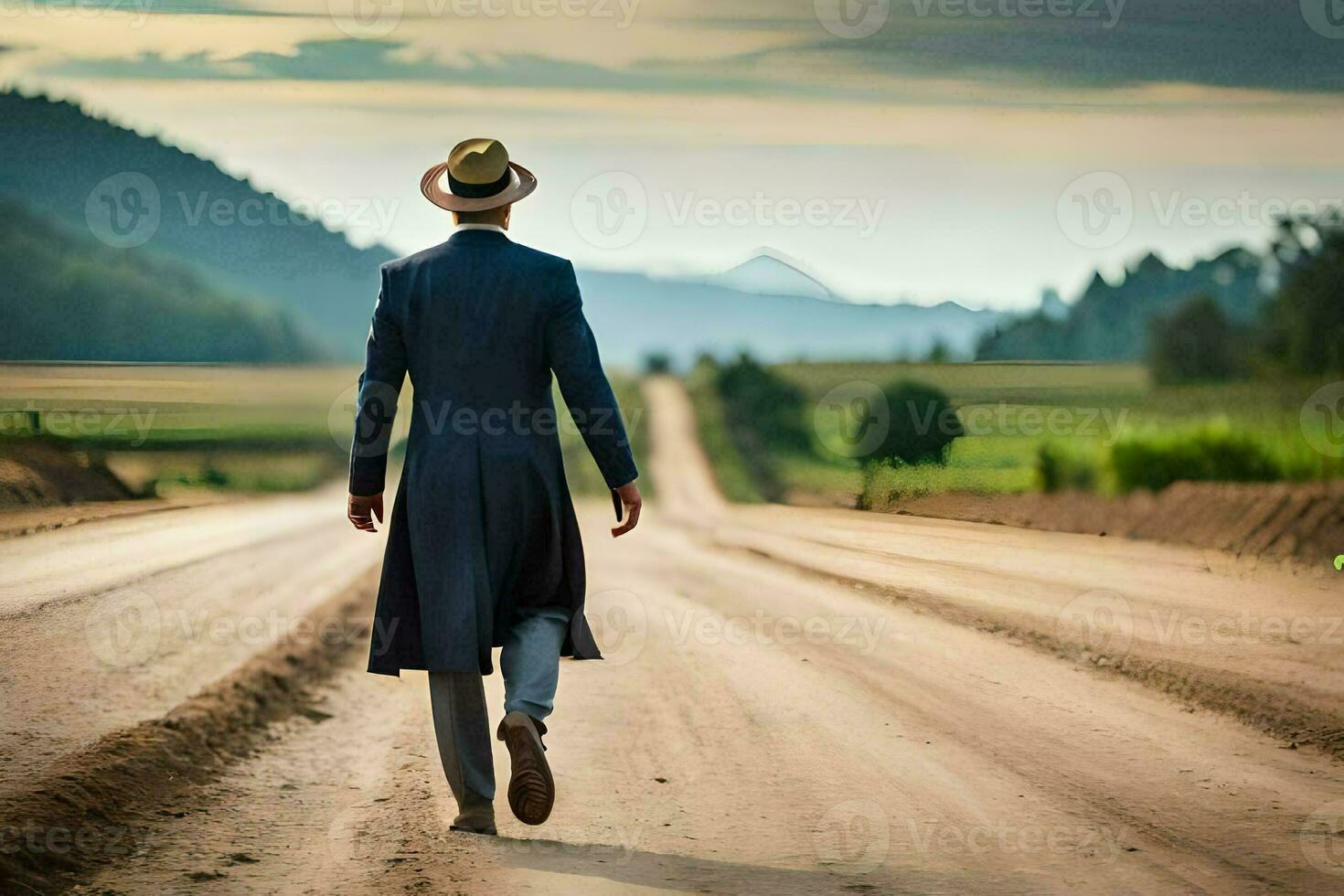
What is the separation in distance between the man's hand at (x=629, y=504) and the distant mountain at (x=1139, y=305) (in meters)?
3.68

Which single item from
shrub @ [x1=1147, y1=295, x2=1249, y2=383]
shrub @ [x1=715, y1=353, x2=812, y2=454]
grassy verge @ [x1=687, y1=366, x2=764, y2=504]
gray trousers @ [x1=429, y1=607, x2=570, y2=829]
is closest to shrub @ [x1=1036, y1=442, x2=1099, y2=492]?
shrub @ [x1=1147, y1=295, x2=1249, y2=383]

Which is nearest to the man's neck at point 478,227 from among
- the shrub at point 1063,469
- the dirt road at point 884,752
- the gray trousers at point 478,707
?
the gray trousers at point 478,707

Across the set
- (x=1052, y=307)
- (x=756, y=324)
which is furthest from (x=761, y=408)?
(x=1052, y=307)

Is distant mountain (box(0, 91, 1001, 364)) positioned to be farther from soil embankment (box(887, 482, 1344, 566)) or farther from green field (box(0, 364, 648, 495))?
soil embankment (box(887, 482, 1344, 566))

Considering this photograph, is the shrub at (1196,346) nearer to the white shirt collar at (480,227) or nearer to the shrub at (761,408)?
the shrub at (761,408)

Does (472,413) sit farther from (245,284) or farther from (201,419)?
(245,284)

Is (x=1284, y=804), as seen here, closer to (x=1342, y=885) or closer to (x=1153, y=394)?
(x=1342, y=885)

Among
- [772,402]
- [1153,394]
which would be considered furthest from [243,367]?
[1153,394]

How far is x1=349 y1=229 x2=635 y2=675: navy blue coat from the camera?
4809 millimetres

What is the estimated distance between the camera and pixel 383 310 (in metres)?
4.85

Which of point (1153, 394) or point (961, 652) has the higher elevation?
point (1153, 394)

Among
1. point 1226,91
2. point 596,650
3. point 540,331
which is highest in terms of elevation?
point 1226,91

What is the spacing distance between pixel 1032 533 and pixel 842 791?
2578 mm

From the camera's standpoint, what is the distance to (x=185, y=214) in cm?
823
